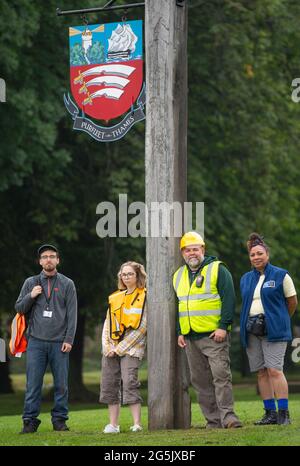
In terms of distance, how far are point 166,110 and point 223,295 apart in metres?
1.92

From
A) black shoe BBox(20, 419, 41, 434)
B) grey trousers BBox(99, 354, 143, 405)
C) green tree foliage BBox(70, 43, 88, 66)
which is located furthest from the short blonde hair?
green tree foliage BBox(70, 43, 88, 66)

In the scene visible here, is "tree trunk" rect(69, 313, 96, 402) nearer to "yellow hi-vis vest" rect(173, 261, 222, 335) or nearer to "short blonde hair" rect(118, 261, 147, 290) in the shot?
"short blonde hair" rect(118, 261, 147, 290)

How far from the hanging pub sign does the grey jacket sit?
62.9 inches

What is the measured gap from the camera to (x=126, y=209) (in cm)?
2581

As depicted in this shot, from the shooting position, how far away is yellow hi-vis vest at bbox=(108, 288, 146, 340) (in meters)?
11.9

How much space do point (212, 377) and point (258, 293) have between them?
0.95 m

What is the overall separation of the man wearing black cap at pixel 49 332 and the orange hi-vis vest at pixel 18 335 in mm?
62

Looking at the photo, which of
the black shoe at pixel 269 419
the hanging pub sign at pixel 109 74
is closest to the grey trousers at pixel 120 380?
the black shoe at pixel 269 419

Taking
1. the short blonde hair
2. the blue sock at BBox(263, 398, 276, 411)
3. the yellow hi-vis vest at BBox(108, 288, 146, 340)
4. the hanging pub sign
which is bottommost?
the blue sock at BBox(263, 398, 276, 411)

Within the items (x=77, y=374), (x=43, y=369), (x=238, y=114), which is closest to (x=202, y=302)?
(x=43, y=369)

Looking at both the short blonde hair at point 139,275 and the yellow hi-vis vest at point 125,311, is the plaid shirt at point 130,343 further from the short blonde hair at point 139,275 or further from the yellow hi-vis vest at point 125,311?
the short blonde hair at point 139,275

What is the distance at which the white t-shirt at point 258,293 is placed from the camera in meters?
11.7
